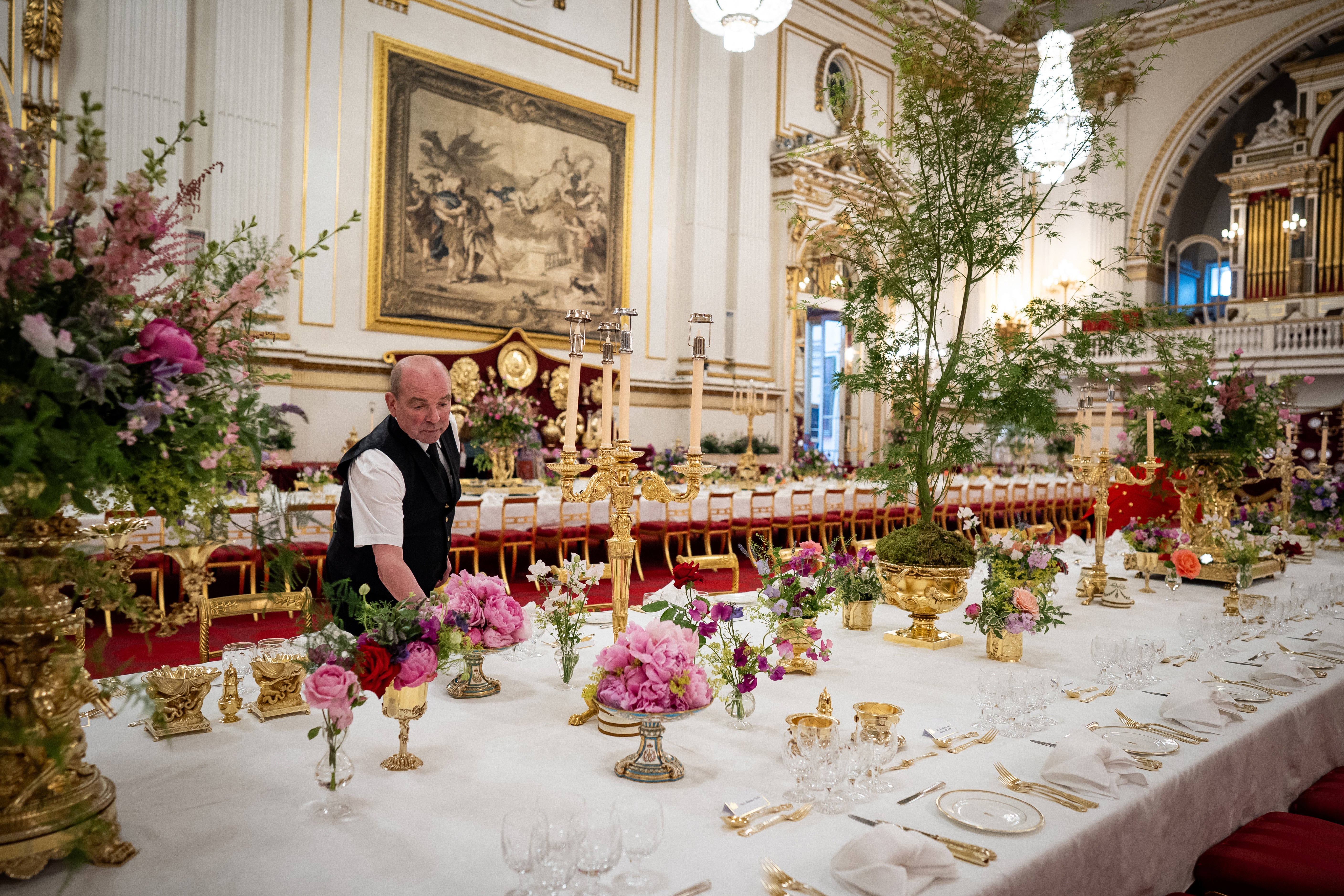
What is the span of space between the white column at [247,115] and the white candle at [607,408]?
25.6 feet

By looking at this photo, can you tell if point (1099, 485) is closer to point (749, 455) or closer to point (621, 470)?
point (621, 470)

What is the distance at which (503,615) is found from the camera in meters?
2.12

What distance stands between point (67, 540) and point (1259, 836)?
105 inches

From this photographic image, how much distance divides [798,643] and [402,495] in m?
1.22

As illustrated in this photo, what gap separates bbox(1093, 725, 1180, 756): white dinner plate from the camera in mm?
2025

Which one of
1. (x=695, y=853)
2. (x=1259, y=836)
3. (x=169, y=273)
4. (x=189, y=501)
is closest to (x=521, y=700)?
(x=695, y=853)

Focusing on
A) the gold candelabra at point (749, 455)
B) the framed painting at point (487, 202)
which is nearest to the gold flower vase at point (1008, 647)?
the gold candelabra at point (749, 455)

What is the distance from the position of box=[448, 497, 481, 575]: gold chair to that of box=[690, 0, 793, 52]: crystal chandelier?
4.36m

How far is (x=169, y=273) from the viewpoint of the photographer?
1.39 metres

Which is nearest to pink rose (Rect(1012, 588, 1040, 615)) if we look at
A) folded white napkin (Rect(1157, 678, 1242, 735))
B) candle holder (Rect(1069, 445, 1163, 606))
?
folded white napkin (Rect(1157, 678, 1242, 735))

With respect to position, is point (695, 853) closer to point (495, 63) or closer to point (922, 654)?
point (922, 654)

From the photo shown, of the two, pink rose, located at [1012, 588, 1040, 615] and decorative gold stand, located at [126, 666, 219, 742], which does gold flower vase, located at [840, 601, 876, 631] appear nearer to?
pink rose, located at [1012, 588, 1040, 615]

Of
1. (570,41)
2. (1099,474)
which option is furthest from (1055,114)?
(570,41)

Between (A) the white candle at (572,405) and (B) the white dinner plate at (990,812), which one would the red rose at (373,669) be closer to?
(A) the white candle at (572,405)
